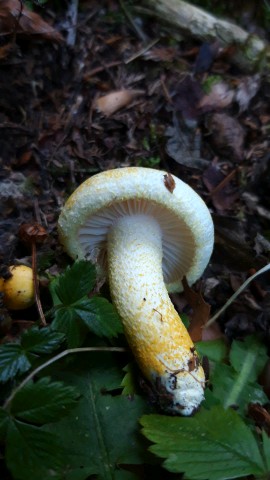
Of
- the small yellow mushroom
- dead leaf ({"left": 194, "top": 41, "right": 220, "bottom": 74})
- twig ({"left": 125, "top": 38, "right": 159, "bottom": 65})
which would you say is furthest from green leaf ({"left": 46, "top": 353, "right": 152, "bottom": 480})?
dead leaf ({"left": 194, "top": 41, "right": 220, "bottom": 74})

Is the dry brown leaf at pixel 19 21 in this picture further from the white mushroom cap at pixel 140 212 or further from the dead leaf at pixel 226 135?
the white mushroom cap at pixel 140 212

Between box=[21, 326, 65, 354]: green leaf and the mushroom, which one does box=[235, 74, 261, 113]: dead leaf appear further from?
box=[21, 326, 65, 354]: green leaf

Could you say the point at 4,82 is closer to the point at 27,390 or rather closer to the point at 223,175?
the point at 223,175

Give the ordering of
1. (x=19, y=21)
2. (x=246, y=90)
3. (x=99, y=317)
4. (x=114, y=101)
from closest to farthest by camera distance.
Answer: (x=99, y=317)
(x=19, y=21)
(x=114, y=101)
(x=246, y=90)

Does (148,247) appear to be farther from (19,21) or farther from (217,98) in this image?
(19,21)

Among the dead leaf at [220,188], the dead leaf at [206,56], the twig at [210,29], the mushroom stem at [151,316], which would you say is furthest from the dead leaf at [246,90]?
the mushroom stem at [151,316]

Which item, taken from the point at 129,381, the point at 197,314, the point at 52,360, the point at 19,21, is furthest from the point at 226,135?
the point at 52,360
